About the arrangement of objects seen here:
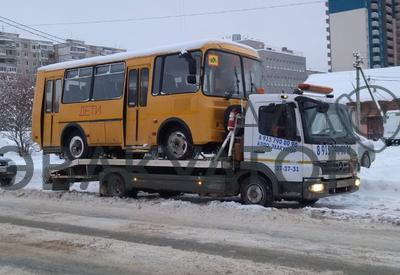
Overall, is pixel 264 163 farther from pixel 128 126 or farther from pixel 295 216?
pixel 128 126

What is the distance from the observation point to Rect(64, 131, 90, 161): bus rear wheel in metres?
15.3

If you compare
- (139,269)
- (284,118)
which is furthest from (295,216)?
(139,269)

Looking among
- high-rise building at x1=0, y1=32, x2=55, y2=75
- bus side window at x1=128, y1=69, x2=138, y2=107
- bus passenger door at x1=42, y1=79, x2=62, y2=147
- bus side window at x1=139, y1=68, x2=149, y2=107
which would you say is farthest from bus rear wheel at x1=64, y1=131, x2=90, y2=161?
high-rise building at x1=0, y1=32, x2=55, y2=75

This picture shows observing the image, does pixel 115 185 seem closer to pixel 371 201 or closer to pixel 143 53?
pixel 143 53

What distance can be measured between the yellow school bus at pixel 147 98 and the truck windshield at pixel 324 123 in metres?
1.77

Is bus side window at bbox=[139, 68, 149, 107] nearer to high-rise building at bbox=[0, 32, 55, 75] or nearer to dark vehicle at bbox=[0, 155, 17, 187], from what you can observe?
dark vehicle at bbox=[0, 155, 17, 187]

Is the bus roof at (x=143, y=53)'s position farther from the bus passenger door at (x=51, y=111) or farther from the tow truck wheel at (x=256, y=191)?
the tow truck wheel at (x=256, y=191)

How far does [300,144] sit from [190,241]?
3969 mm

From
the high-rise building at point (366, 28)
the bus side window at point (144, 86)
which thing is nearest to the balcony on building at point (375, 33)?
the high-rise building at point (366, 28)

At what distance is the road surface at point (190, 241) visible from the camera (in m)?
7.02

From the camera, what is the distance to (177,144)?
43.1 feet

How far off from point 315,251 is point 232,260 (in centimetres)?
123

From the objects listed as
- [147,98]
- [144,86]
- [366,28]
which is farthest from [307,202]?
[366,28]

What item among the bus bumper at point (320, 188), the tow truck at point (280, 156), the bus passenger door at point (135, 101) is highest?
the bus passenger door at point (135, 101)
